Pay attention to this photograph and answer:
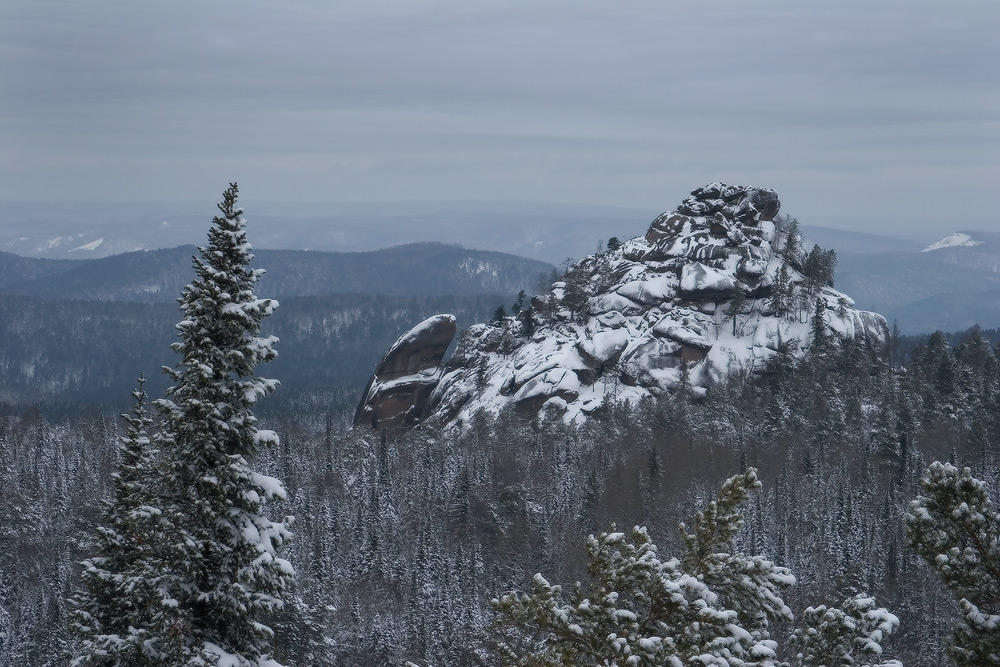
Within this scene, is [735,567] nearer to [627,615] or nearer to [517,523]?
[627,615]

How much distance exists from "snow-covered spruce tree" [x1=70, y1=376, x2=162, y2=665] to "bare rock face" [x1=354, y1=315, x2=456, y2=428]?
154175 millimetres

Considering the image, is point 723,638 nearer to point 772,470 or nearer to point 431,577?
point 431,577

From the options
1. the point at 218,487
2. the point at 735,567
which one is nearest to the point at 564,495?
the point at 218,487

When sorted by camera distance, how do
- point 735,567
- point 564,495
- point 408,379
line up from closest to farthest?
point 735,567 → point 564,495 → point 408,379

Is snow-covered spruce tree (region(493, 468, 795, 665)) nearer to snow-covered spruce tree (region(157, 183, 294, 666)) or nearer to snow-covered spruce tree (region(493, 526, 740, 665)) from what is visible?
snow-covered spruce tree (region(493, 526, 740, 665))

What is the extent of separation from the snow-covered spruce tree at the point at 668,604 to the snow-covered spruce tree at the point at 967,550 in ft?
11.1

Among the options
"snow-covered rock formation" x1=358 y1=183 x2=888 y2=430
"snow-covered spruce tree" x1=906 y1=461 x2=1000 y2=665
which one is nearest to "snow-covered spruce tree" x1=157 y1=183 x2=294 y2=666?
"snow-covered spruce tree" x1=906 y1=461 x2=1000 y2=665

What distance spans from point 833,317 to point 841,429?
103 feet

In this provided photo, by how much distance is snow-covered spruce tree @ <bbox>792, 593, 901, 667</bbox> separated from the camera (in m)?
17.1

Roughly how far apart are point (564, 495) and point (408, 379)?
63.4 meters

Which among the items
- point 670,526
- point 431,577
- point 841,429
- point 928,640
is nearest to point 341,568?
point 431,577

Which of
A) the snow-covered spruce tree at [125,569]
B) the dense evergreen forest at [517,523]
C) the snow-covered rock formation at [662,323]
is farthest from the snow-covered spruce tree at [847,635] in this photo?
the snow-covered rock formation at [662,323]

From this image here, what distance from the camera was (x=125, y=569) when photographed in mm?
22641

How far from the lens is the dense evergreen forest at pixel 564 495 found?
88.4 meters
